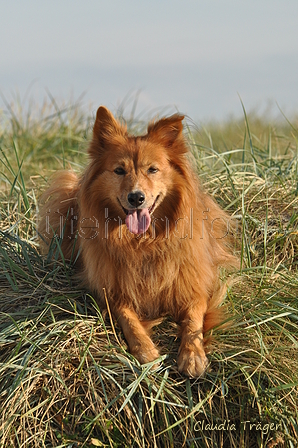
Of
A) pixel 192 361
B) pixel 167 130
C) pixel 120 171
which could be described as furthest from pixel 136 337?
pixel 167 130

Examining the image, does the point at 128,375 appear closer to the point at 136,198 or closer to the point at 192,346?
the point at 192,346

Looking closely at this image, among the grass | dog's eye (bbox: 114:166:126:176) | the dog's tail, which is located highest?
dog's eye (bbox: 114:166:126:176)

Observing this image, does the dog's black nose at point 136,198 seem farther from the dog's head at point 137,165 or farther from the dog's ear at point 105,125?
the dog's ear at point 105,125

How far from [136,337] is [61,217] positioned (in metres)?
1.67

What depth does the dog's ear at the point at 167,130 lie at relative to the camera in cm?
390

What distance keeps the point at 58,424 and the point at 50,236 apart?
6.70 ft

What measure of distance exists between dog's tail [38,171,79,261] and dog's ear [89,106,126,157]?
0.88 meters

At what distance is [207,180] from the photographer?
5.74 metres

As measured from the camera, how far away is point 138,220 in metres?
3.72

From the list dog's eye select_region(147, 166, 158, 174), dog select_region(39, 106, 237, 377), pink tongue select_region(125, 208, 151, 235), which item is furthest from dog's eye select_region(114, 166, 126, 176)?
pink tongue select_region(125, 208, 151, 235)

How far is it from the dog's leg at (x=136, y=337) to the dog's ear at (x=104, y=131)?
1234 mm

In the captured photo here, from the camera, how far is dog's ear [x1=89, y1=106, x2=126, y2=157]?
394cm

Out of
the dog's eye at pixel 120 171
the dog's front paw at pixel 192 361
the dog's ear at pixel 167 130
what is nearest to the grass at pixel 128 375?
the dog's front paw at pixel 192 361

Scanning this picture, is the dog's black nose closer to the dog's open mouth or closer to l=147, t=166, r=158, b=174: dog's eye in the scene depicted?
the dog's open mouth
